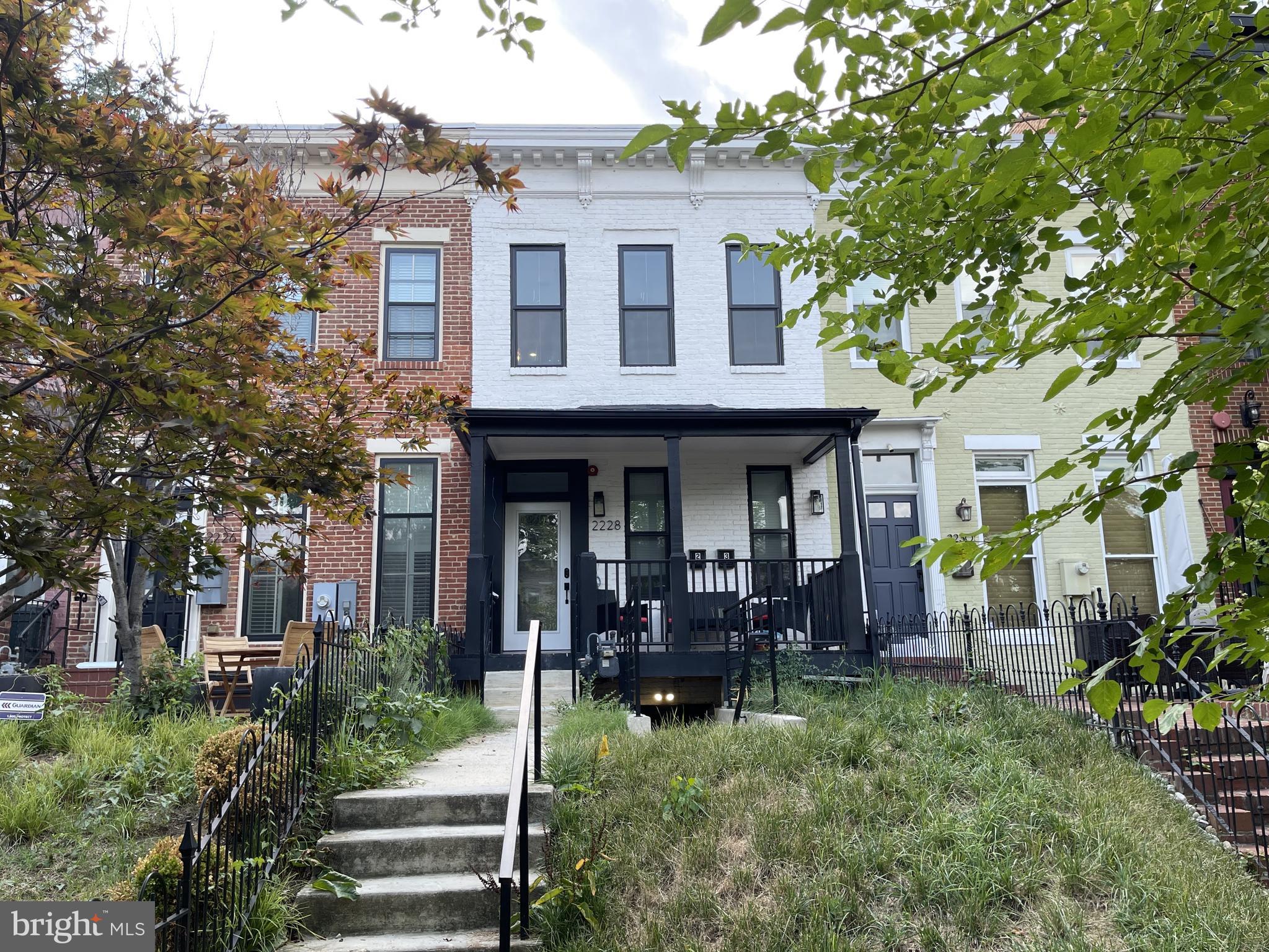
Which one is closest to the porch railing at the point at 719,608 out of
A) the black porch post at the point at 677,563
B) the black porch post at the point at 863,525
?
the black porch post at the point at 677,563

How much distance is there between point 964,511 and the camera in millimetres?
13945

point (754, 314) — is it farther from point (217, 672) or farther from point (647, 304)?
point (217, 672)

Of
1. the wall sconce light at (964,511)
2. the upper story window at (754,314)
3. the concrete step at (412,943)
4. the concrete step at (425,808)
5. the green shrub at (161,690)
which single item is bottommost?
the concrete step at (412,943)

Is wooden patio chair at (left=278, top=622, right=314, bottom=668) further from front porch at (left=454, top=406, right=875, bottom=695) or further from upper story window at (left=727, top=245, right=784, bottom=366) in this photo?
upper story window at (left=727, top=245, right=784, bottom=366)

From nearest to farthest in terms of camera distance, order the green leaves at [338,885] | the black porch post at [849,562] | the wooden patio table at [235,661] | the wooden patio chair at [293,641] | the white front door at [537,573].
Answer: the green leaves at [338,885] < the wooden patio table at [235,661] < the wooden patio chair at [293,641] < the black porch post at [849,562] < the white front door at [537,573]

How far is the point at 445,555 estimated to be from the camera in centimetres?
1331

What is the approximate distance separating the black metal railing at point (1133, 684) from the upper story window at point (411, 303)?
305 inches

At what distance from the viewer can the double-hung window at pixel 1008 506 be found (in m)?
14.1

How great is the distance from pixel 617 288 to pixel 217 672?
7.80m

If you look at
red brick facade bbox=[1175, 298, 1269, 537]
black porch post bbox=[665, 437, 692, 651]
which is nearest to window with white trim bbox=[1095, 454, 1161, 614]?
red brick facade bbox=[1175, 298, 1269, 537]

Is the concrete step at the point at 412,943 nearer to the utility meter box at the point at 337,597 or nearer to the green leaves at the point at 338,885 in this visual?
the green leaves at the point at 338,885

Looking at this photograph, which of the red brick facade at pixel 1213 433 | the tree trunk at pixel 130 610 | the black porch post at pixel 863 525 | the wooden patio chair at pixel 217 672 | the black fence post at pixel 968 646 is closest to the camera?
the tree trunk at pixel 130 610

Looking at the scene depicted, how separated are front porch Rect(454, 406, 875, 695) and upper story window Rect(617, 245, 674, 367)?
1.32m

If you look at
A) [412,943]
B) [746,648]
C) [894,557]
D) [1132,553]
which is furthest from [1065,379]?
[1132,553]
